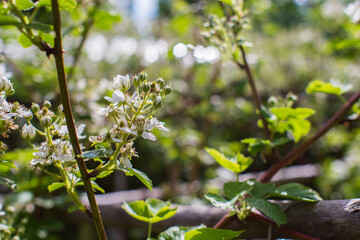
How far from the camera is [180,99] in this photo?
245cm

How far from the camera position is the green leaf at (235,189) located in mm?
585

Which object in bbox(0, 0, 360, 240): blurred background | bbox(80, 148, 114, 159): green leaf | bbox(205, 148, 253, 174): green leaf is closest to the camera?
bbox(80, 148, 114, 159): green leaf

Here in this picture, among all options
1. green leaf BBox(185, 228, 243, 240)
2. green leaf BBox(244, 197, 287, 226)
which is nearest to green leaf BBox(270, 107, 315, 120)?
green leaf BBox(244, 197, 287, 226)

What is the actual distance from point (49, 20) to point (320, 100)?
91.3 inches

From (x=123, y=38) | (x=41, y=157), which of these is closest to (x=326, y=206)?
(x=41, y=157)

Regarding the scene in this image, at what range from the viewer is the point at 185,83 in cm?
248

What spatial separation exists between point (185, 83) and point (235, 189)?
6.31 ft

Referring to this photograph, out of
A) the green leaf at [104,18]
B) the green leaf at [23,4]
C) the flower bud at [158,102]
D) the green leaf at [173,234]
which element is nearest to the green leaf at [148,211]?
the green leaf at [173,234]

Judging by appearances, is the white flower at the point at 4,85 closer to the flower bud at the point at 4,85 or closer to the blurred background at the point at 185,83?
the flower bud at the point at 4,85

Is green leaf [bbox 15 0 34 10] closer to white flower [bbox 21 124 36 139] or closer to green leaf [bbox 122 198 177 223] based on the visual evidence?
white flower [bbox 21 124 36 139]

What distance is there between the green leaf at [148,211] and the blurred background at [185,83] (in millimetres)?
201

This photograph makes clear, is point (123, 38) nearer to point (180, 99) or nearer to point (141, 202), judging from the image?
point (180, 99)

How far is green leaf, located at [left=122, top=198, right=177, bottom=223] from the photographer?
2.07 feet

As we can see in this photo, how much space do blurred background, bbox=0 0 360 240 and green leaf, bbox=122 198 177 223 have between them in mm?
201
